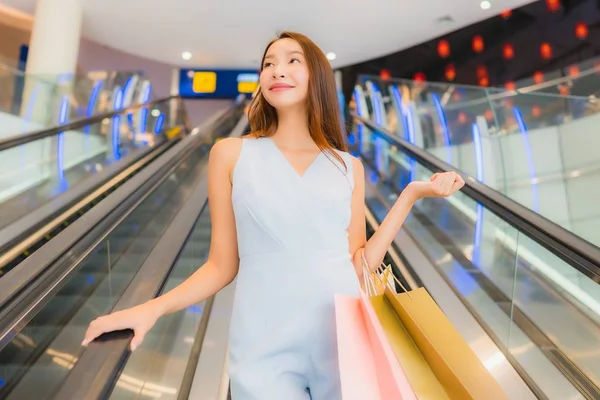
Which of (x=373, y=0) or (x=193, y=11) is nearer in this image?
(x=373, y=0)

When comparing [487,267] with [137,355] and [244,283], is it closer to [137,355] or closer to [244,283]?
[137,355]

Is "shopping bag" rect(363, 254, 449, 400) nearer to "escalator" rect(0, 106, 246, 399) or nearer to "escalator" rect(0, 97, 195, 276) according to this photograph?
"escalator" rect(0, 106, 246, 399)

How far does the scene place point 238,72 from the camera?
18.1m

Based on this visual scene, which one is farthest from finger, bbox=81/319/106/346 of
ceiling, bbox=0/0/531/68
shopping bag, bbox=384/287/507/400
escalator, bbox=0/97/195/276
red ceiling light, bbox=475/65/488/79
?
red ceiling light, bbox=475/65/488/79

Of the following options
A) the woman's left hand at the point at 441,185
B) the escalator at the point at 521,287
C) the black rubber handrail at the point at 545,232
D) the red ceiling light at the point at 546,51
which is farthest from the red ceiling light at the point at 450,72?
the woman's left hand at the point at 441,185

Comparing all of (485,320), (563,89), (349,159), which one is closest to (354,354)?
(349,159)

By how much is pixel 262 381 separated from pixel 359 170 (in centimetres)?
73

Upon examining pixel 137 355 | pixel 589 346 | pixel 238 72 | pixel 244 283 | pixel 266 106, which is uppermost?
pixel 238 72

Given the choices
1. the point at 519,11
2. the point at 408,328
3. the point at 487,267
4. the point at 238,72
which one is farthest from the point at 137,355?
the point at 238,72

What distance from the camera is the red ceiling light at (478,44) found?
42.4 ft

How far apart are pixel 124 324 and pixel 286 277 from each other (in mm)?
426

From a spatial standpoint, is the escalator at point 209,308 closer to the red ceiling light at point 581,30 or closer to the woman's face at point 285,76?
the woman's face at point 285,76

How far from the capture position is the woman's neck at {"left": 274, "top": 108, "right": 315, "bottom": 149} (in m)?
1.68

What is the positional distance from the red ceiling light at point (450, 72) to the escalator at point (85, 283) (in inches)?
428
